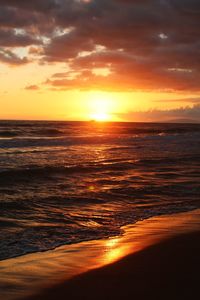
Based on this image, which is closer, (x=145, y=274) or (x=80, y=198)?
(x=145, y=274)

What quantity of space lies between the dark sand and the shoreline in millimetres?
156

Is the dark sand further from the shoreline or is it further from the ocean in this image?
the ocean

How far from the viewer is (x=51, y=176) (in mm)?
15969

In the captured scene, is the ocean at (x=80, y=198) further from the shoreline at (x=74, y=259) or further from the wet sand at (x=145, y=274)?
the wet sand at (x=145, y=274)

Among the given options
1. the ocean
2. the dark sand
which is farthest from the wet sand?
the ocean

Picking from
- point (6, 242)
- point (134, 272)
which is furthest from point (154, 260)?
point (6, 242)

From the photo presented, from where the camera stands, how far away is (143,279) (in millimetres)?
5250

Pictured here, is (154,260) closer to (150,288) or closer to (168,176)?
(150,288)

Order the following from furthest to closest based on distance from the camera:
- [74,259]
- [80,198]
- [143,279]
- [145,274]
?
1. [80,198]
2. [74,259]
3. [145,274]
4. [143,279]

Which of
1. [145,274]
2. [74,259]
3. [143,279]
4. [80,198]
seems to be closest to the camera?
[143,279]

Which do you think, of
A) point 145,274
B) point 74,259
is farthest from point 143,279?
point 74,259

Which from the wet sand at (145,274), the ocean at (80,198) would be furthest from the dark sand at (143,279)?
the ocean at (80,198)

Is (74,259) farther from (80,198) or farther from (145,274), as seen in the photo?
(80,198)

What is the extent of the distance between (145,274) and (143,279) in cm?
19
